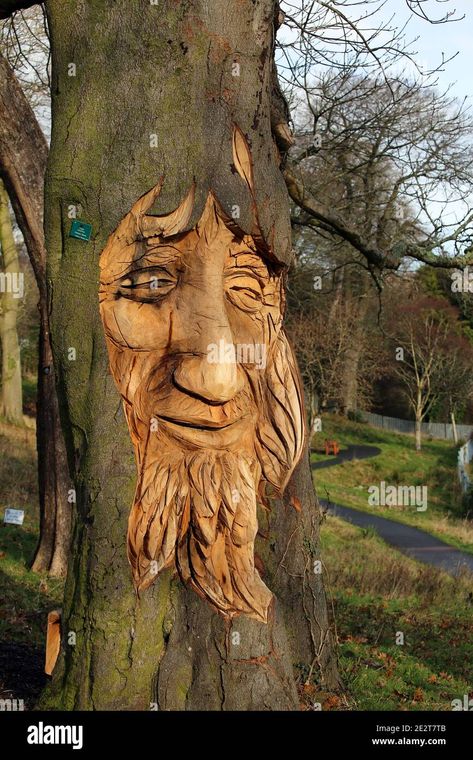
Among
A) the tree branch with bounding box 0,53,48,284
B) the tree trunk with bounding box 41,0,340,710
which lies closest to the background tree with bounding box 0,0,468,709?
the tree trunk with bounding box 41,0,340,710

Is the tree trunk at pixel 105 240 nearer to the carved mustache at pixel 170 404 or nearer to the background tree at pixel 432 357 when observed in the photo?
the carved mustache at pixel 170 404

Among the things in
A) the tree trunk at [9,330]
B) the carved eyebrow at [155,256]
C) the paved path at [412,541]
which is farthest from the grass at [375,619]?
the tree trunk at [9,330]

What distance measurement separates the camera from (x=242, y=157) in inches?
162

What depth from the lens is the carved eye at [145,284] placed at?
13.1 ft

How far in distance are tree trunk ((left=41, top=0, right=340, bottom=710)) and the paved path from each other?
803 centimetres

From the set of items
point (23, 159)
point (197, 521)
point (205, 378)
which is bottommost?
point (197, 521)

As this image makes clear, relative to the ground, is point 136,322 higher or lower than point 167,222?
lower

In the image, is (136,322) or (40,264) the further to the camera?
(40,264)

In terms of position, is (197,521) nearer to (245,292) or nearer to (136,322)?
(136,322)

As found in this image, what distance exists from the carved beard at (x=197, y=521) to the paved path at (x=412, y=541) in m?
7.86

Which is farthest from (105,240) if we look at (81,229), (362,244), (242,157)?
(362,244)

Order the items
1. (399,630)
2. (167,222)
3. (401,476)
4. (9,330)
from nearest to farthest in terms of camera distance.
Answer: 1. (167,222)
2. (399,630)
3. (9,330)
4. (401,476)

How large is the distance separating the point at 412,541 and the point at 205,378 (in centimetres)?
1278

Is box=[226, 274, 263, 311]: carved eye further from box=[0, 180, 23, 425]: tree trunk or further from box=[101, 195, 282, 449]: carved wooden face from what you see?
box=[0, 180, 23, 425]: tree trunk
